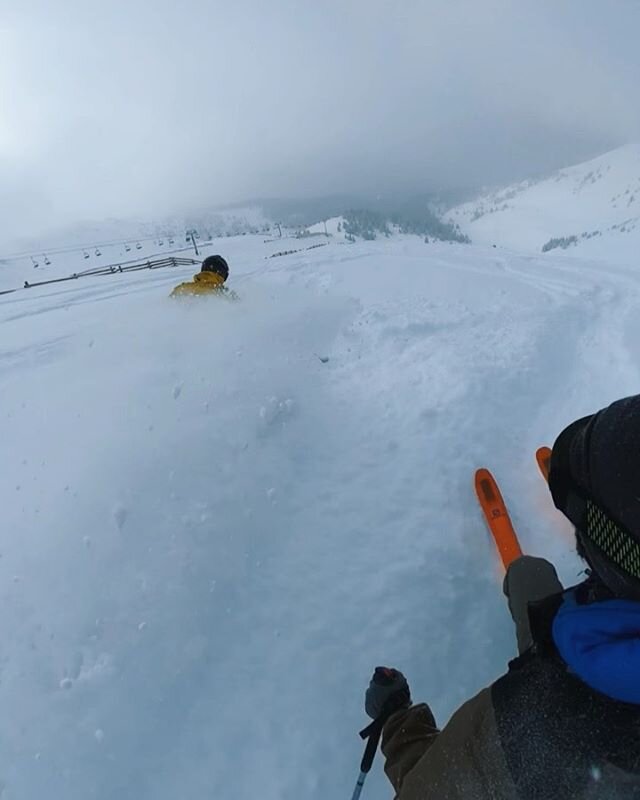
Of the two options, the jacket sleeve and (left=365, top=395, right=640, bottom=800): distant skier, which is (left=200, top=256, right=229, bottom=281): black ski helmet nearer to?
the jacket sleeve

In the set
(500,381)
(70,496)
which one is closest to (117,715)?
(70,496)

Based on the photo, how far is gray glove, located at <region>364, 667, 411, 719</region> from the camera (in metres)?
2.57

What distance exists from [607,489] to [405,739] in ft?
5.78

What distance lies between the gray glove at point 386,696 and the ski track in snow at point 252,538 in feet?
2.60

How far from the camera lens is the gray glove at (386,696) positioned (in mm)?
2568

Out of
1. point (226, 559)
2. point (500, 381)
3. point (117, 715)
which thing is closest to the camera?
Answer: point (117, 715)

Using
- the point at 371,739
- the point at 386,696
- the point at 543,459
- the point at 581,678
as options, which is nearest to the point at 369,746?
the point at 371,739

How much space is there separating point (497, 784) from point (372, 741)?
130 centimetres

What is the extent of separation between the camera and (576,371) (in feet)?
24.3

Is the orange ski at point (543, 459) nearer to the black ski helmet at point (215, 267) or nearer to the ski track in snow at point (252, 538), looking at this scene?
the ski track in snow at point (252, 538)

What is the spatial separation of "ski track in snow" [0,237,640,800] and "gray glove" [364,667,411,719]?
0.79m

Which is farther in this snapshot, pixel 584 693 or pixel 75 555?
pixel 75 555

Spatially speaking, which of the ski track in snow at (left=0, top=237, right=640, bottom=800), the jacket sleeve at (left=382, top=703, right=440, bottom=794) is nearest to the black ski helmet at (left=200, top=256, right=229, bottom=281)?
the ski track in snow at (left=0, top=237, right=640, bottom=800)

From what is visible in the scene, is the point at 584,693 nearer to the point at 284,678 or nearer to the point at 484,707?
the point at 484,707
